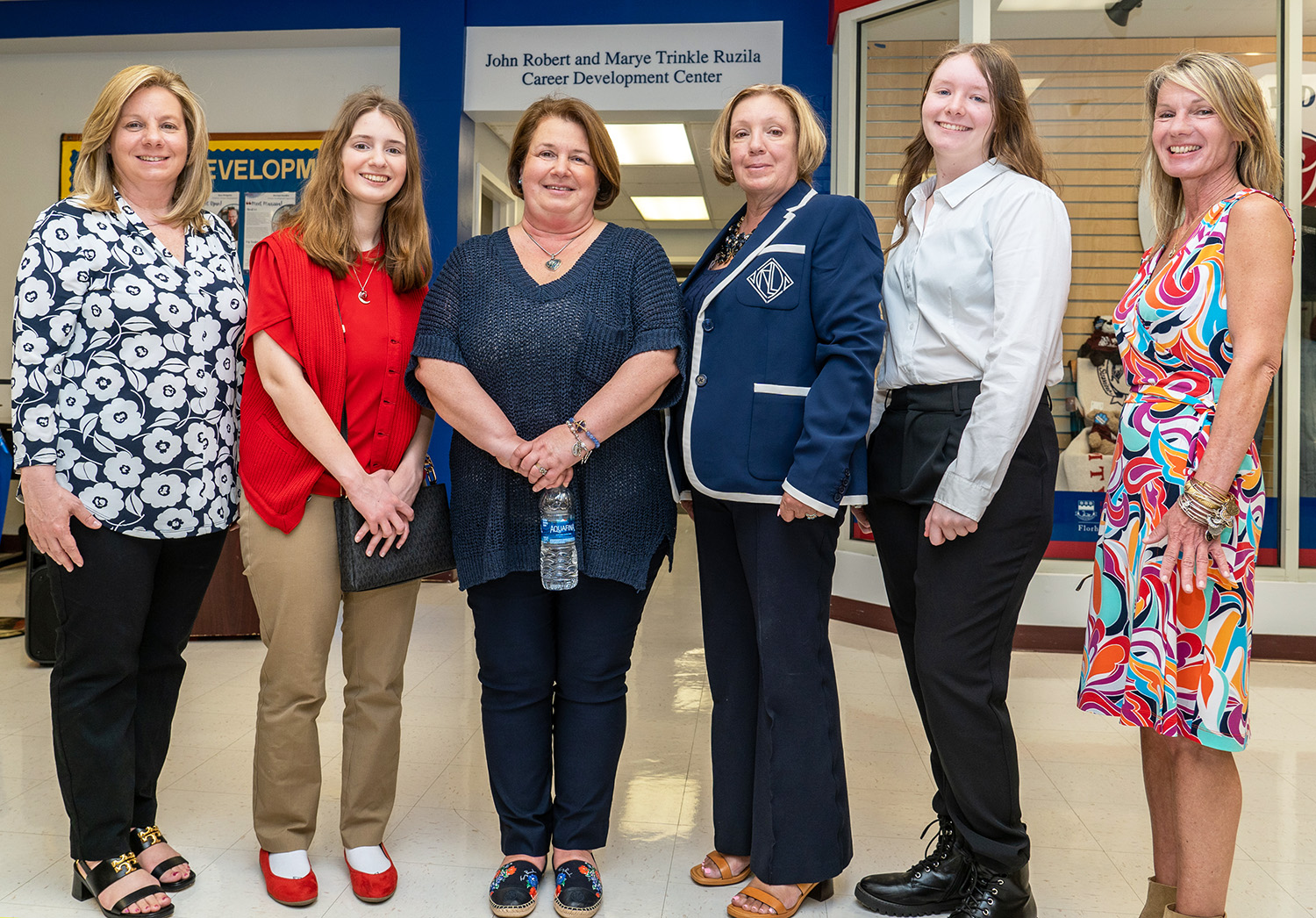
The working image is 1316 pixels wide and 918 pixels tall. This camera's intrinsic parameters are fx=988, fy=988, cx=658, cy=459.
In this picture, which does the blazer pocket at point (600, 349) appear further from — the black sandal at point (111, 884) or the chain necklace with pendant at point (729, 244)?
the black sandal at point (111, 884)

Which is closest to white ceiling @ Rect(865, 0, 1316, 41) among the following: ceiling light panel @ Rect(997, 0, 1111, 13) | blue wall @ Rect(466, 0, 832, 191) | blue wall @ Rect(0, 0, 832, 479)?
ceiling light panel @ Rect(997, 0, 1111, 13)

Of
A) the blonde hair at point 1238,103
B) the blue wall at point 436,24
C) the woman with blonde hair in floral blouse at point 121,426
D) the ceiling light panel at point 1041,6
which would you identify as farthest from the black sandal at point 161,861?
the ceiling light panel at point 1041,6

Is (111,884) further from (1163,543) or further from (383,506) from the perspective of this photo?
(1163,543)

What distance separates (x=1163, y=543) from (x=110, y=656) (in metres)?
1.95

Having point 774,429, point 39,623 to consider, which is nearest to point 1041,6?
point 774,429

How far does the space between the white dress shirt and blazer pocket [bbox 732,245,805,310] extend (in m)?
0.22

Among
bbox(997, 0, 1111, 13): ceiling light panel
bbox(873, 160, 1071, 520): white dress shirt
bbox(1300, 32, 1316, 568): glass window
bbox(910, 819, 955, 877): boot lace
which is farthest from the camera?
bbox(997, 0, 1111, 13): ceiling light panel

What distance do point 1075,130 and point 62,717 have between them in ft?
15.1

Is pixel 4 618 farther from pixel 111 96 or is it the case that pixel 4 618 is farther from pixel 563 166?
pixel 563 166

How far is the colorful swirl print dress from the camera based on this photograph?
64.2 inches

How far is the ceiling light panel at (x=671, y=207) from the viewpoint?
11.2m

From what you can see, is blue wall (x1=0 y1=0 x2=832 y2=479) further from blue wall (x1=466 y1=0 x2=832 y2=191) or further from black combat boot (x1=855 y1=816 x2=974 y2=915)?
black combat boot (x1=855 y1=816 x2=974 y2=915)

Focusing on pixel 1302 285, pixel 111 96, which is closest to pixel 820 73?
pixel 1302 285

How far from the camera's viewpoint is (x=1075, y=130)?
4633mm
